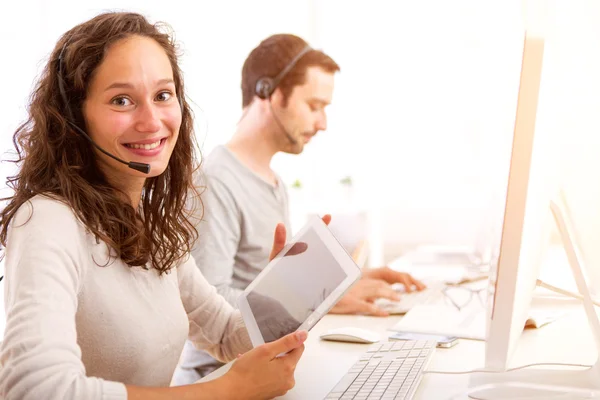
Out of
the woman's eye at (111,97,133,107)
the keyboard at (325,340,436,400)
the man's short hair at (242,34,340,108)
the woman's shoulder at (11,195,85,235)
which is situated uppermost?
the man's short hair at (242,34,340,108)

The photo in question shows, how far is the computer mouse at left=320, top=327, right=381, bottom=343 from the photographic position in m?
1.36

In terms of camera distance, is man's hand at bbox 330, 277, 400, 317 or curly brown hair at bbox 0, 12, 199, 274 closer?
curly brown hair at bbox 0, 12, 199, 274

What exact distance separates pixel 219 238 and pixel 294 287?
0.58m

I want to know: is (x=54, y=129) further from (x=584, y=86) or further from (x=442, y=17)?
(x=442, y=17)

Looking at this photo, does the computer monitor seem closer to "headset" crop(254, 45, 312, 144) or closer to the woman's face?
the woman's face

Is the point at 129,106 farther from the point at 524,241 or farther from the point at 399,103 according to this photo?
the point at 399,103

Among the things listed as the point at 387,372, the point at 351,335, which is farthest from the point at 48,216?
the point at 351,335

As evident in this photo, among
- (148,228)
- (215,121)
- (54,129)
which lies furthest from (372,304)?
(215,121)

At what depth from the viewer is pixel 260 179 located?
6.08 ft

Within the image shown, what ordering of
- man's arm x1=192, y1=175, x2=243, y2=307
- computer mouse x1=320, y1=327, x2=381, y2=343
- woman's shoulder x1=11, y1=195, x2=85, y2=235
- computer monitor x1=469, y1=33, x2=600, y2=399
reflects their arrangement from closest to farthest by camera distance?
computer monitor x1=469, y1=33, x2=600, y2=399, woman's shoulder x1=11, y1=195, x2=85, y2=235, computer mouse x1=320, y1=327, x2=381, y2=343, man's arm x1=192, y1=175, x2=243, y2=307

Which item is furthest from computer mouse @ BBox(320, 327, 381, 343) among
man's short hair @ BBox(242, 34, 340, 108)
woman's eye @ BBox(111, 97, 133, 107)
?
man's short hair @ BBox(242, 34, 340, 108)

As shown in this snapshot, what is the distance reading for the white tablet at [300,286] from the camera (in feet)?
3.35

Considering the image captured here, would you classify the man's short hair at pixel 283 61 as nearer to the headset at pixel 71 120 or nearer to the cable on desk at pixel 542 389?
the headset at pixel 71 120

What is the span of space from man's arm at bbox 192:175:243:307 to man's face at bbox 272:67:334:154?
305 millimetres
